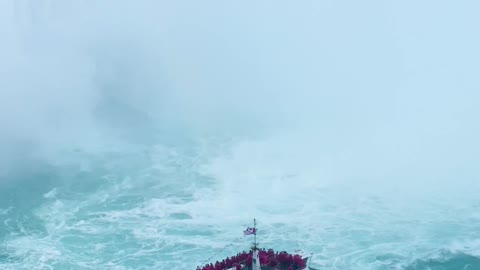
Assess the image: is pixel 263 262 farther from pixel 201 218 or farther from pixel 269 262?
pixel 201 218

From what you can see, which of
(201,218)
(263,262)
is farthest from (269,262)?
(201,218)

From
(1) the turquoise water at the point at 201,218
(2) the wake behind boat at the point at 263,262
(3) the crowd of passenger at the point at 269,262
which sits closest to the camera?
(2) the wake behind boat at the point at 263,262

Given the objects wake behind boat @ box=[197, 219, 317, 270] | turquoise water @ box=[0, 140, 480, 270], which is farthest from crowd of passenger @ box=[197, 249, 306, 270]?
turquoise water @ box=[0, 140, 480, 270]

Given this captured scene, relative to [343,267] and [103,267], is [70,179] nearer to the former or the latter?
[103,267]

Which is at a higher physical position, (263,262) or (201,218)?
(201,218)

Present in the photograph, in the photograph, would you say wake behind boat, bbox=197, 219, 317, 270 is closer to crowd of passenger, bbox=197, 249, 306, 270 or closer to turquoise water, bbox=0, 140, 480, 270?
crowd of passenger, bbox=197, 249, 306, 270

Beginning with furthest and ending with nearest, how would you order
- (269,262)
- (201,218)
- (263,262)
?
(201,218) → (269,262) → (263,262)

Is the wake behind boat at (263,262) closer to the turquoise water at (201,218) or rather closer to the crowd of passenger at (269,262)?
Result: the crowd of passenger at (269,262)

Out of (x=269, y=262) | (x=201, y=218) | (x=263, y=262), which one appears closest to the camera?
(x=263, y=262)

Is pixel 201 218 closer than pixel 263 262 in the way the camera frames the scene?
No

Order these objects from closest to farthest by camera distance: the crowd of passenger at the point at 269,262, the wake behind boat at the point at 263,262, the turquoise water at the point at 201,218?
the wake behind boat at the point at 263,262, the crowd of passenger at the point at 269,262, the turquoise water at the point at 201,218

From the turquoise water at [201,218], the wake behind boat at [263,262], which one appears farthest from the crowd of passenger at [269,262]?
the turquoise water at [201,218]
